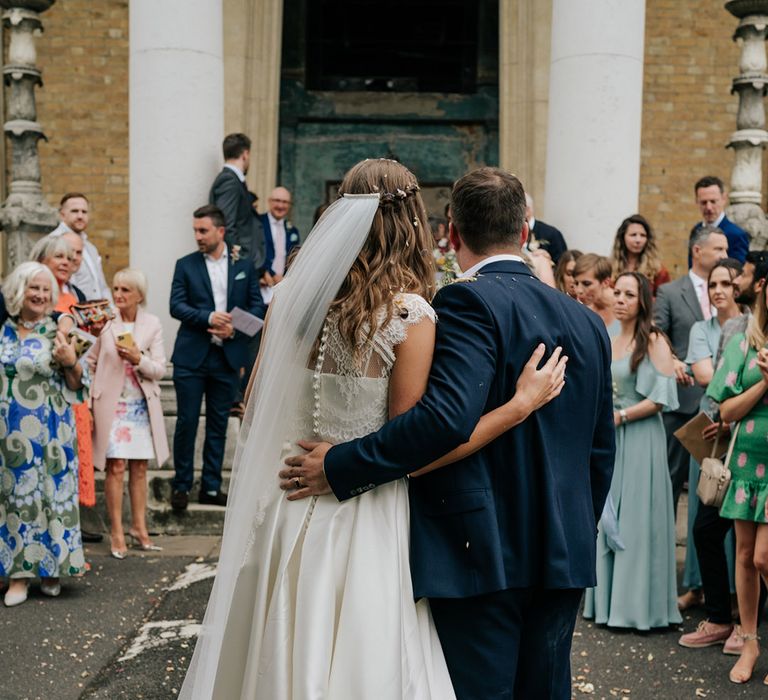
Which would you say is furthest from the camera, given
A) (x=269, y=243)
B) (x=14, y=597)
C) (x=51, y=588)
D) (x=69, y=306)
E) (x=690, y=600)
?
(x=269, y=243)

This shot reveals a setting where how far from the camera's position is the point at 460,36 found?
45.4 feet

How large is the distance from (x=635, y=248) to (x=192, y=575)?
3.86 meters

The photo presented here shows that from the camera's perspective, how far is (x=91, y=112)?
499 inches

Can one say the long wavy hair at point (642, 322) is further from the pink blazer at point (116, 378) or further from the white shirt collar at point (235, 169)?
the white shirt collar at point (235, 169)

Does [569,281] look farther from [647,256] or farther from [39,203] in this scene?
[39,203]

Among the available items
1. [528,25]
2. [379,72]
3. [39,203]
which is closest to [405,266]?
[39,203]

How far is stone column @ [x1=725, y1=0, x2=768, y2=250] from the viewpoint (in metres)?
10.3

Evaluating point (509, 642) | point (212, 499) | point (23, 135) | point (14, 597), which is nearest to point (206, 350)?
point (212, 499)

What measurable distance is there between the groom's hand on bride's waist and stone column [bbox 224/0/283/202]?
8.98 metres

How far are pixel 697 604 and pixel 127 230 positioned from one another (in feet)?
26.6

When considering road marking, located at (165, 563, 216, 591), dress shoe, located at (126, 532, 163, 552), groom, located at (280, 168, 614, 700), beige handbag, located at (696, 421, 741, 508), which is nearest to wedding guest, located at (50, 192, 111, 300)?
dress shoe, located at (126, 532, 163, 552)

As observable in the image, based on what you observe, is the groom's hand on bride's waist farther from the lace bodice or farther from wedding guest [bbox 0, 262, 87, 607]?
wedding guest [bbox 0, 262, 87, 607]

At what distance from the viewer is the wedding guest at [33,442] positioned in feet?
20.9

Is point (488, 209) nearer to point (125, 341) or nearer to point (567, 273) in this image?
point (567, 273)
